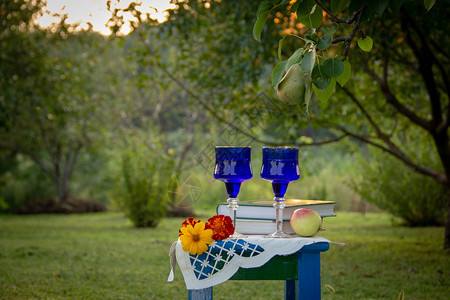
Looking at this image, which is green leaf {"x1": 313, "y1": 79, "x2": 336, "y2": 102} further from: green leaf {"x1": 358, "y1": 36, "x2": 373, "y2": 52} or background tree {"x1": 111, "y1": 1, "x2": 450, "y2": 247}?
background tree {"x1": 111, "y1": 1, "x2": 450, "y2": 247}

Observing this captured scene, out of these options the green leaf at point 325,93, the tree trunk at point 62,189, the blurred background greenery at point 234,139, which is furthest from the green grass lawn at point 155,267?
the tree trunk at point 62,189

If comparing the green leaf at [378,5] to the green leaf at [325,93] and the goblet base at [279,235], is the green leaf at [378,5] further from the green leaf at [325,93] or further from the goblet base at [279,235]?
the goblet base at [279,235]

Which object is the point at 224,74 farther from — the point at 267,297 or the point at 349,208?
the point at 349,208

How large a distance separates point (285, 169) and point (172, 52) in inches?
399

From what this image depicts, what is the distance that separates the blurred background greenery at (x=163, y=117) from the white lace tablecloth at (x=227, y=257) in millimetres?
902

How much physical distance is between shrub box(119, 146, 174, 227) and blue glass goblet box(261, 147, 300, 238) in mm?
6158

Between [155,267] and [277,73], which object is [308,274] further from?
[155,267]

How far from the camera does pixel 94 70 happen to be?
1220cm

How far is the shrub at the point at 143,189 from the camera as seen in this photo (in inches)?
311

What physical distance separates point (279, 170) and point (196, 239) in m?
0.41

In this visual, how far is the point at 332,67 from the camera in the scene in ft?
4.50

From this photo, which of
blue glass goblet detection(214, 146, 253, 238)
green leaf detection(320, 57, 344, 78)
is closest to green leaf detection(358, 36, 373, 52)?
green leaf detection(320, 57, 344, 78)

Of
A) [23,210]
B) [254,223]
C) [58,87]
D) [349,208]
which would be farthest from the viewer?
[23,210]

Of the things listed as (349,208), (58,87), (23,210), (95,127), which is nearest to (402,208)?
(349,208)
